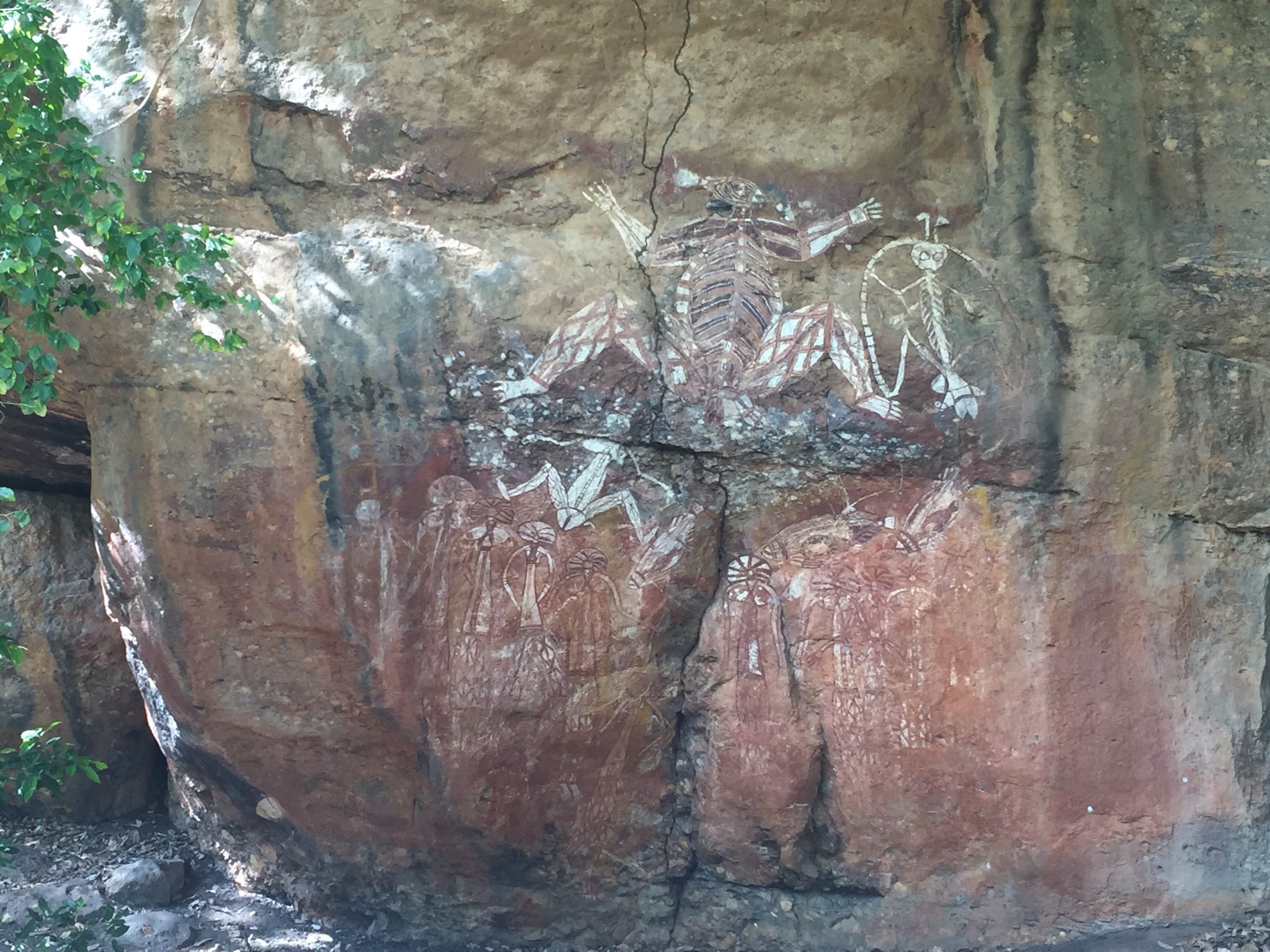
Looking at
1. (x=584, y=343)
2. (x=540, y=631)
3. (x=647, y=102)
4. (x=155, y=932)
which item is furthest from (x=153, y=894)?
(x=647, y=102)

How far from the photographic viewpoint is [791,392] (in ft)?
10.8

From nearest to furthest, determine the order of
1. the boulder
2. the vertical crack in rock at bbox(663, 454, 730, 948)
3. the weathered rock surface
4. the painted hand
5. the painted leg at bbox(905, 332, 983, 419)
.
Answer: the painted leg at bbox(905, 332, 983, 419), the painted hand, the vertical crack in rock at bbox(663, 454, 730, 948), the weathered rock surface, the boulder

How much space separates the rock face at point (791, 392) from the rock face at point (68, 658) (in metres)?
1.10

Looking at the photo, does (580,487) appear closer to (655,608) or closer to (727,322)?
(655,608)

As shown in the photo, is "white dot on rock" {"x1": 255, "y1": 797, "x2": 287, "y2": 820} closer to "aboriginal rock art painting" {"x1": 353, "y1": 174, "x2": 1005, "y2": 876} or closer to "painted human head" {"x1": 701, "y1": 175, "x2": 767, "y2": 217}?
"aboriginal rock art painting" {"x1": 353, "y1": 174, "x2": 1005, "y2": 876}

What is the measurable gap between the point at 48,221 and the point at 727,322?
1.83m

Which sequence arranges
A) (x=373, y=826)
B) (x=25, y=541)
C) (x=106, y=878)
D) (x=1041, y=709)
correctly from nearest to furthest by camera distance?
(x=1041, y=709) < (x=373, y=826) < (x=106, y=878) < (x=25, y=541)

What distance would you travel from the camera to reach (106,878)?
3.96 metres

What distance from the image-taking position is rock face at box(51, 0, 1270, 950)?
3.26 m

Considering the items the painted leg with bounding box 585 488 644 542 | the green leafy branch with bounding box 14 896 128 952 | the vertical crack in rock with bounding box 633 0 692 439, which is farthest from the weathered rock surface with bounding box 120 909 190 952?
the vertical crack in rock with bounding box 633 0 692 439

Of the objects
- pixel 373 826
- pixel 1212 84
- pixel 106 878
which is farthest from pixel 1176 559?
pixel 106 878

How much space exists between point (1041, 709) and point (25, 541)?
3.68 m

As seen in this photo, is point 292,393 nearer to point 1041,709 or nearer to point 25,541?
point 25,541

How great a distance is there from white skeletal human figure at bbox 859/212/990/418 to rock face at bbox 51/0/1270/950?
12 millimetres
